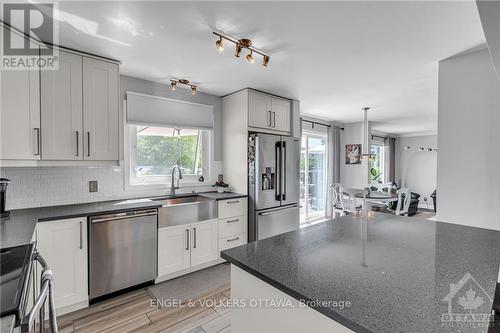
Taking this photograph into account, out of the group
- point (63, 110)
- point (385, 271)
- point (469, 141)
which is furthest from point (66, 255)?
point (469, 141)

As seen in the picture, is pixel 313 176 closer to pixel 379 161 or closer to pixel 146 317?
A: pixel 379 161

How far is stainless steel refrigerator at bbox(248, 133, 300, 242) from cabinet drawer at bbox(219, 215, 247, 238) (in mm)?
96

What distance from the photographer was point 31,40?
78.5 inches

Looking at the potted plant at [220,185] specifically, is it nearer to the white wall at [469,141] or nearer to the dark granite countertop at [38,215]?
the dark granite countertop at [38,215]

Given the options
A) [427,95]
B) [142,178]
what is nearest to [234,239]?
[142,178]

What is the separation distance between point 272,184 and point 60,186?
8.33 feet

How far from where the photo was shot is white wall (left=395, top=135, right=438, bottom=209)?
7613mm

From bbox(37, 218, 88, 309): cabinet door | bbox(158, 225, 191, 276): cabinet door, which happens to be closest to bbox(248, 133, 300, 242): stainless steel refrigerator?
bbox(158, 225, 191, 276): cabinet door

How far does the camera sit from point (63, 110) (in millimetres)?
2207

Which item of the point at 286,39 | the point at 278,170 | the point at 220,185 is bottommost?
the point at 220,185

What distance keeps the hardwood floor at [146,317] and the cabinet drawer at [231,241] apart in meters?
0.78

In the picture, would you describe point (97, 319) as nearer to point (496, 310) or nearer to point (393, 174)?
point (496, 310)

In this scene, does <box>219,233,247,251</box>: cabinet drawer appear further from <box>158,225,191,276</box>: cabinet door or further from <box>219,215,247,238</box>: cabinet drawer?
<box>158,225,191,276</box>: cabinet door

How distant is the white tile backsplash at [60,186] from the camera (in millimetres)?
2270
